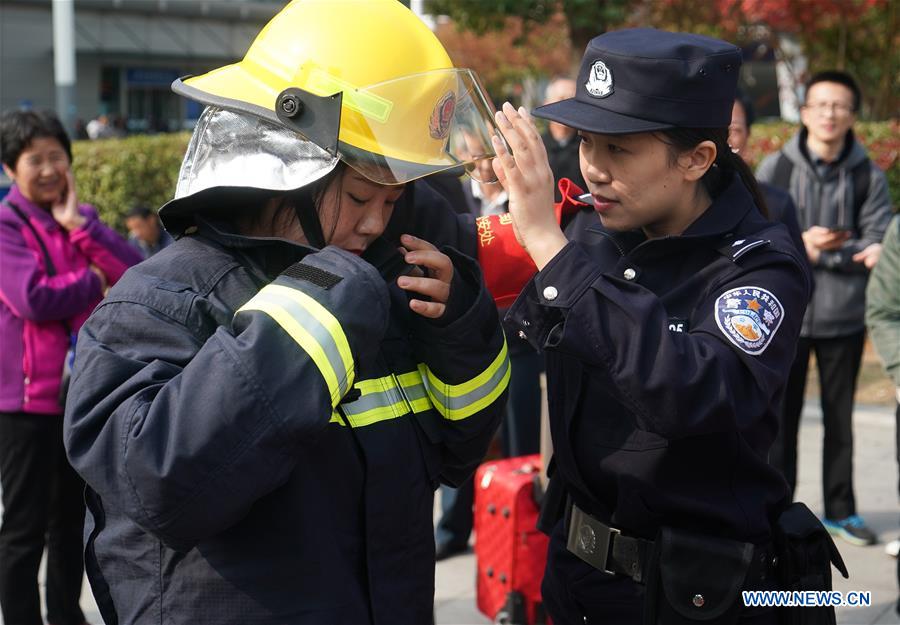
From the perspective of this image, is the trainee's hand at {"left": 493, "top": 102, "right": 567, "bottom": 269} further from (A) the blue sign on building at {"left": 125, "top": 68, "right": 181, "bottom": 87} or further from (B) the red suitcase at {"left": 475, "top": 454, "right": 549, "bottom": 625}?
(A) the blue sign on building at {"left": 125, "top": 68, "right": 181, "bottom": 87}

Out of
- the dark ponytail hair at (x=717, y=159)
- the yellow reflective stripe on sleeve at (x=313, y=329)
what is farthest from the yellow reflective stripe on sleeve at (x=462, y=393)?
the dark ponytail hair at (x=717, y=159)

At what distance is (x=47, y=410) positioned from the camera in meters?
3.70

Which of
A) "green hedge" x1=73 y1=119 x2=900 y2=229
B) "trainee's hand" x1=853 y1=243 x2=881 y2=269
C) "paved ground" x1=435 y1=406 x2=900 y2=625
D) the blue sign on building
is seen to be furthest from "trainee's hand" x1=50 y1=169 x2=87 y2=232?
the blue sign on building

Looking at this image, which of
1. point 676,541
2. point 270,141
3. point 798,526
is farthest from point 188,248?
point 798,526

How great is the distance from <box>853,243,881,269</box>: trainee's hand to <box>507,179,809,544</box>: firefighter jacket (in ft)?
9.69

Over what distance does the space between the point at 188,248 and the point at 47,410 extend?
225 cm

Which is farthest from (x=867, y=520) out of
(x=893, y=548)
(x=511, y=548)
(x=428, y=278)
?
(x=428, y=278)

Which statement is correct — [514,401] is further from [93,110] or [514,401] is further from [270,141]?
[93,110]

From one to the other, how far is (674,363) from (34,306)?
2580 mm

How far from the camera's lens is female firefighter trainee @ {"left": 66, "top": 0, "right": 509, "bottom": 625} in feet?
4.86

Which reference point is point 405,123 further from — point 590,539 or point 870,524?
point 870,524

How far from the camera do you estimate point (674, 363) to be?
1812 mm

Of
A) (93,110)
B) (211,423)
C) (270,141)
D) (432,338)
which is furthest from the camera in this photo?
(93,110)

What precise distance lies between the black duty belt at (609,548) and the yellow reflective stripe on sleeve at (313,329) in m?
0.87
